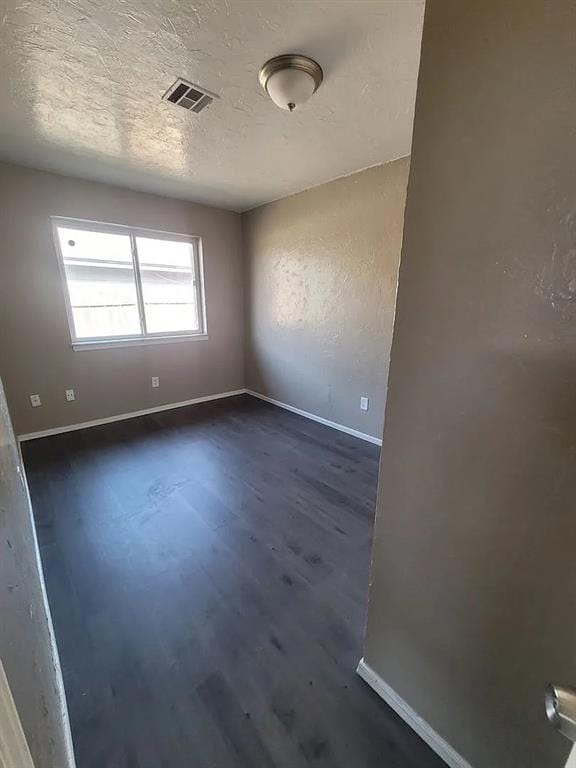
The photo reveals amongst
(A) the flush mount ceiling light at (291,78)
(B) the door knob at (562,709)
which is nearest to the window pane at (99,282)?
(A) the flush mount ceiling light at (291,78)

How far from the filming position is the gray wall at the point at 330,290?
2.81 metres

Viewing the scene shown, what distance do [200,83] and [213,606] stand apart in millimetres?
2612

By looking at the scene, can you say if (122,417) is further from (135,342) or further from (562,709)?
(562,709)

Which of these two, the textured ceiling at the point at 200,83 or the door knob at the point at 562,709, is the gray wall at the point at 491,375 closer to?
the door knob at the point at 562,709

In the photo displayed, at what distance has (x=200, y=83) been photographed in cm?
165

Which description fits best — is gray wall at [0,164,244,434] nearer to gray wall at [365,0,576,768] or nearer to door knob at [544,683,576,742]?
gray wall at [365,0,576,768]

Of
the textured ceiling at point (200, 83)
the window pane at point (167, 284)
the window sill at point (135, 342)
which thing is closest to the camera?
the textured ceiling at point (200, 83)

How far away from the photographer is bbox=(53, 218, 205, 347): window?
3.20 meters

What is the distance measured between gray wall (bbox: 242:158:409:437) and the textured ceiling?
12.8 inches

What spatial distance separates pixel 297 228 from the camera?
138 inches

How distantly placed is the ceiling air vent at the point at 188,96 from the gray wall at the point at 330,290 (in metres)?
1.54

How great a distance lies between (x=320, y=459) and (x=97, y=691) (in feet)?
6.65

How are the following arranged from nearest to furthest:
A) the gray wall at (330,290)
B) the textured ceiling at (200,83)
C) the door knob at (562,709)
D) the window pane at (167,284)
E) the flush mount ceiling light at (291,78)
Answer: the door knob at (562,709) < the textured ceiling at (200,83) < the flush mount ceiling light at (291,78) < the gray wall at (330,290) < the window pane at (167,284)

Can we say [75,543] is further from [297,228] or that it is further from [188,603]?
[297,228]
